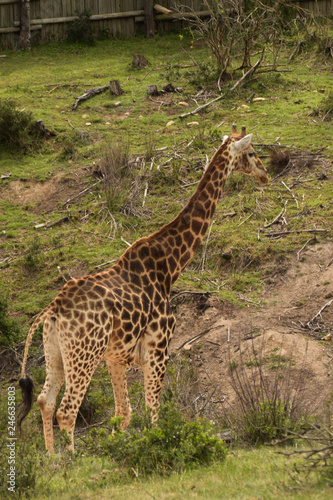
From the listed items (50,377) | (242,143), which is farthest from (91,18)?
(50,377)

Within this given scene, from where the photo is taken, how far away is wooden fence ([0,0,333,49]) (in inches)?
885

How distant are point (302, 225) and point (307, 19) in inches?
426

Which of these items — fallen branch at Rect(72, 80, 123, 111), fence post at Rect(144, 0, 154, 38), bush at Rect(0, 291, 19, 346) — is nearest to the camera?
bush at Rect(0, 291, 19, 346)

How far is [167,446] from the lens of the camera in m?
6.25

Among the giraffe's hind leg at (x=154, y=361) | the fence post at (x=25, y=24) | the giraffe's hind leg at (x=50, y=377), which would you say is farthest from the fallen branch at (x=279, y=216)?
the fence post at (x=25, y=24)

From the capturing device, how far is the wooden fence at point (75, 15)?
73.8 feet

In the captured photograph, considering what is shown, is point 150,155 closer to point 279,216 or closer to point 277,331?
point 279,216

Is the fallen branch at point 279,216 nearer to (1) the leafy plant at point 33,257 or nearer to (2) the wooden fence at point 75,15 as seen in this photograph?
(1) the leafy plant at point 33,257

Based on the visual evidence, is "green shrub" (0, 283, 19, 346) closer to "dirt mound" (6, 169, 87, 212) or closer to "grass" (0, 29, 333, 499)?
"grass" (0, 29, 333, 499)

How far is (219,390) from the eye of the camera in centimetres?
912

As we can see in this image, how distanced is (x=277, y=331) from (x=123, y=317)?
125 inches

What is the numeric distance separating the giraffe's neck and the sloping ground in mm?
1323

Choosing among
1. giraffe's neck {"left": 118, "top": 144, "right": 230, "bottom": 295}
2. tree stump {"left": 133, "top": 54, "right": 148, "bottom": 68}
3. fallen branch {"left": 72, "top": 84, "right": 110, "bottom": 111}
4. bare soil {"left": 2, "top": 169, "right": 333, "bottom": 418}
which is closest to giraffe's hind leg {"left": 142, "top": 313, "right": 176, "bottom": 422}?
giraffe's neck {"left": 118, "top": 144, "right": 230, "bottom": 295}

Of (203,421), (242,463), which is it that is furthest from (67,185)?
(242,463)
